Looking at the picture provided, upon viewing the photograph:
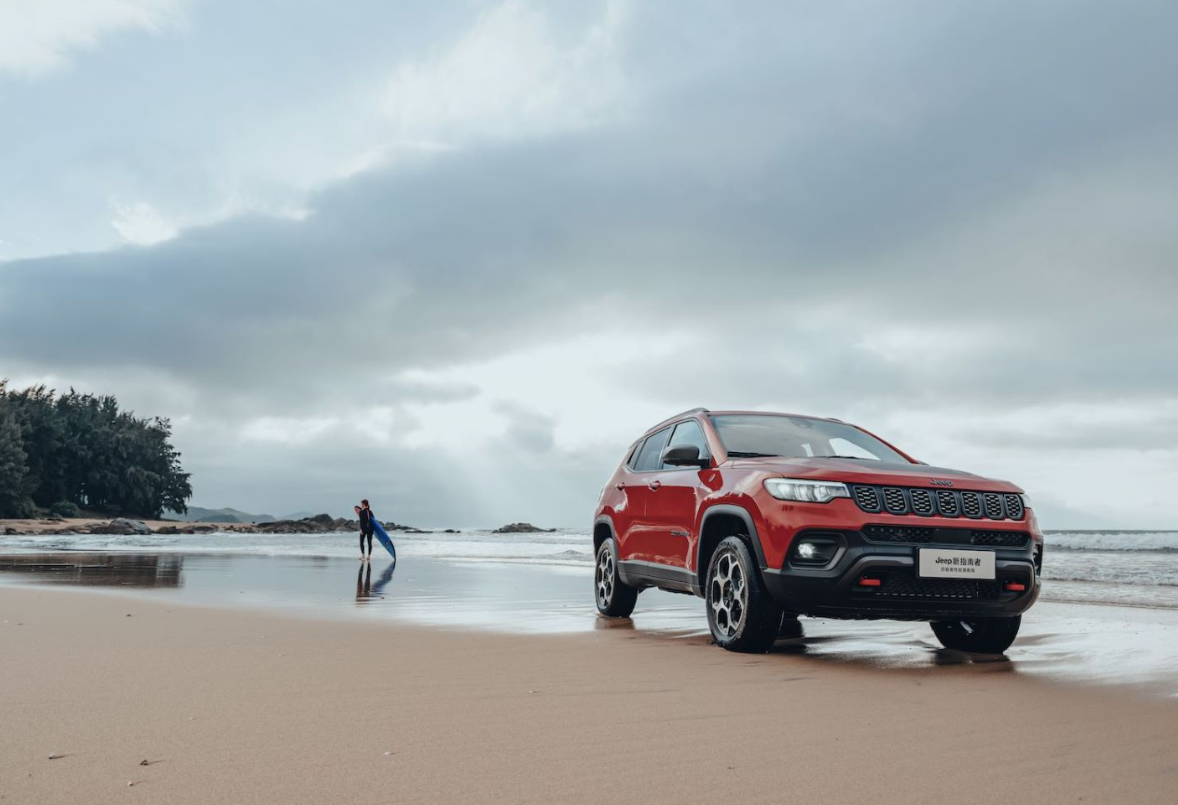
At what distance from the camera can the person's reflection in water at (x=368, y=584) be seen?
11223 millimetres

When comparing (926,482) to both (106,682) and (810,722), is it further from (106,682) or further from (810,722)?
(106,682)

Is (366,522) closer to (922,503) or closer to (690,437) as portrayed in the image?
(690,437)

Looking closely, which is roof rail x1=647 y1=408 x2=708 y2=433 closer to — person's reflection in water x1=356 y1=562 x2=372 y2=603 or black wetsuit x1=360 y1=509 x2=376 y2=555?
person's reflection in water x1=356 y1=562 x2=372 y2=603

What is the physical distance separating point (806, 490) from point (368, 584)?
29.0ft

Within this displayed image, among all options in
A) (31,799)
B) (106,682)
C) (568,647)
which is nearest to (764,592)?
(568,647)

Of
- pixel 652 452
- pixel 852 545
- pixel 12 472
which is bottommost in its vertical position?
pixel 852 545

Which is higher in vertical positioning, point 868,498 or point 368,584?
point 868,498

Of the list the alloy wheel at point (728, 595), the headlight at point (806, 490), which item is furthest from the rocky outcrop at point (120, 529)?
the headlight at point (806, 490)

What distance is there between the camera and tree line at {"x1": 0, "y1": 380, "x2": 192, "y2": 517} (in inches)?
3248

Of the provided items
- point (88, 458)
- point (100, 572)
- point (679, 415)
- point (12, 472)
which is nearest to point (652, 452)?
point (679, 415)

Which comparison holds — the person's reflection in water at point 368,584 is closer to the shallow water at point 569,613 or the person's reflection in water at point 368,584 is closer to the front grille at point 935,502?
the shallow water at point 569,613

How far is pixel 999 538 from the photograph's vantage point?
6.31 metres

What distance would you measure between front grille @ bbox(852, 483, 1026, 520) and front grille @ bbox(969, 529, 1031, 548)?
10 centimetres

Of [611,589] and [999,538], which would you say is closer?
[999,538]
